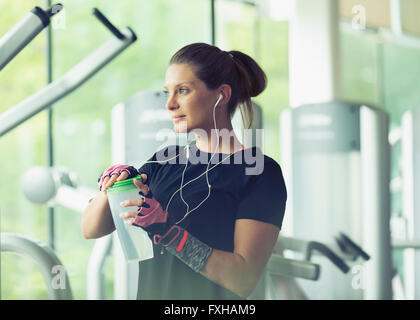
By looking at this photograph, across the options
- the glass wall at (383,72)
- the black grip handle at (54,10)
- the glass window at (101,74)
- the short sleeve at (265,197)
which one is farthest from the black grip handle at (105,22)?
the glass window at (101,74)

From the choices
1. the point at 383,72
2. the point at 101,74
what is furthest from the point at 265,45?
the point at 101,74

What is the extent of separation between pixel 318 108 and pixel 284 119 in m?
0.14

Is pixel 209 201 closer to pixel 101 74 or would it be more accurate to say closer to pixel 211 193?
pixel 211 193

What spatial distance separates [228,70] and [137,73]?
454 cm

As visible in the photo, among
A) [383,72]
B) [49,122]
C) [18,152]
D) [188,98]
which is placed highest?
[383,72]

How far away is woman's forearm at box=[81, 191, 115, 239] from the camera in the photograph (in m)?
0.85

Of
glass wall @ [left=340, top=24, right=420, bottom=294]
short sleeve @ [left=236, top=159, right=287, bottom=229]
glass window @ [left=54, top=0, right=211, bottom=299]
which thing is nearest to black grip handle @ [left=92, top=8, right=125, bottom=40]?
short sleeve @ [left=236, top=159, right=287, bottom=229]

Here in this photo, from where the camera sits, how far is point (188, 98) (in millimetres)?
867

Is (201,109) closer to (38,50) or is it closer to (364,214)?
(364,214)

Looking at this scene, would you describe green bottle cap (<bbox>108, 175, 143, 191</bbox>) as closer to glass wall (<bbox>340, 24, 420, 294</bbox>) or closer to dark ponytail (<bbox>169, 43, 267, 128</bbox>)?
dark ponytail (<bbox>169, 43, 267, 128</bbox>)

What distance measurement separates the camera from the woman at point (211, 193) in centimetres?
84

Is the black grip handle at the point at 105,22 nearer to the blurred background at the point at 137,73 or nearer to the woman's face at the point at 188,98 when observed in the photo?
the blurred background at the point at 137,73

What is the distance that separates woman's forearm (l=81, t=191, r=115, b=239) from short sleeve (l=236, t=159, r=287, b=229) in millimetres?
220
